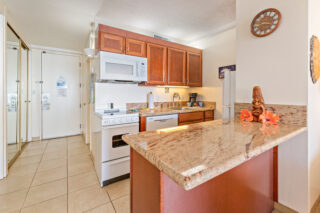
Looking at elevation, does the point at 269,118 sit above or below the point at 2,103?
below

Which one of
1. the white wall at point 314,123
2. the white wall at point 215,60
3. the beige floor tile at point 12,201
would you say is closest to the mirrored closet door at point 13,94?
the beige floor tile at point 12,201

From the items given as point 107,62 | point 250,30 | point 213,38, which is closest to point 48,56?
point 107,62

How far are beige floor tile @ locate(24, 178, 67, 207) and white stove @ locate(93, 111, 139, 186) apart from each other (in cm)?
49

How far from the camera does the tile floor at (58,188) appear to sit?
63.2 inches

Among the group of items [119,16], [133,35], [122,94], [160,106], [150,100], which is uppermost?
[119,16]

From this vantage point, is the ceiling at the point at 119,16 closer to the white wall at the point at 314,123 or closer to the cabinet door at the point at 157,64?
the cabinet door at the point at 157,64

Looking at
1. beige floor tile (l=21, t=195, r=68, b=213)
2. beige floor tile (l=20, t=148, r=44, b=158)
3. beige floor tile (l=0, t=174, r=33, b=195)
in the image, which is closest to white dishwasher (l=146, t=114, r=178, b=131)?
beige floor tile (l=21, t=195, r=68, b=213)

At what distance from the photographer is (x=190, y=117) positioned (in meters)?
2.83

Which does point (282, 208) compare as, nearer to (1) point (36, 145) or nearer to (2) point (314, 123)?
(2) point (314, 123)

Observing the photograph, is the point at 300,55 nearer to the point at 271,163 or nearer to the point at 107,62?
the point at 271,163

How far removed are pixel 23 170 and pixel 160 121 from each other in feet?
7.70

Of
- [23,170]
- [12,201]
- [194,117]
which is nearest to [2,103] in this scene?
[23,170]

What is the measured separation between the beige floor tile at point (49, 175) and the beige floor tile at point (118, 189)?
0.83m

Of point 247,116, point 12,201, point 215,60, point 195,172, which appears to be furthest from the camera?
point 215,60
